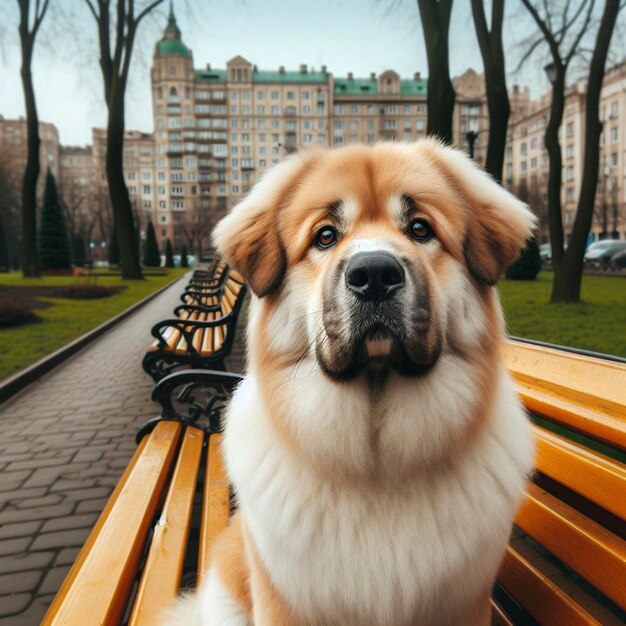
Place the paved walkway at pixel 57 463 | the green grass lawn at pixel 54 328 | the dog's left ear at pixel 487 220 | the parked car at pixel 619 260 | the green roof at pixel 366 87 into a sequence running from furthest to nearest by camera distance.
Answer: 1. the green roof at pixel 366 87
2. the parked car at pixel 619 260
3. the green grass lawn at pixel 54 328
4. the paved walkway at pixel 57 463
5. the dog's left ear at pixel 487 220

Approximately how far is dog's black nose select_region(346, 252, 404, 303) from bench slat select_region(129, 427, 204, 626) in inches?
52.3

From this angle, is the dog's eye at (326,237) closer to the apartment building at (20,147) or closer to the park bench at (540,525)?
the park bench at (540,525)

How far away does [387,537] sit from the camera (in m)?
1.67

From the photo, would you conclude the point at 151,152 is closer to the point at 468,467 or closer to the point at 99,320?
the point at 99,320

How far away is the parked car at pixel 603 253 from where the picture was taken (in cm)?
3425

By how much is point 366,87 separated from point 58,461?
114186 millimetres

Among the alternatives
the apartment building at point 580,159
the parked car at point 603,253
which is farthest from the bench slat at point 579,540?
the apartment building at point 580,159

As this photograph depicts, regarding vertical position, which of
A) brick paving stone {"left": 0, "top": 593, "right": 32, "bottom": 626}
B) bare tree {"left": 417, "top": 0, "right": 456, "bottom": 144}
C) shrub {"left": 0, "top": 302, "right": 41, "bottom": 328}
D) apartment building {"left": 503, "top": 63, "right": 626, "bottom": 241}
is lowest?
brick paving stone {"left": 0, "top": 593, "right": 32, "bottom": 626}

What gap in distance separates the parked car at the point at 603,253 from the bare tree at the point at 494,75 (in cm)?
2616

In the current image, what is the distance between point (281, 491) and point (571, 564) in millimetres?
943

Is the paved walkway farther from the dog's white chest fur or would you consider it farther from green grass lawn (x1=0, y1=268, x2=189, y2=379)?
the dog's white chest fur

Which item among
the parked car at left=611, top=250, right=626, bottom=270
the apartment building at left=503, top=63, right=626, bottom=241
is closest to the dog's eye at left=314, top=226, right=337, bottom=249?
the parked car at left=611, top=250, right=626, bottom=270

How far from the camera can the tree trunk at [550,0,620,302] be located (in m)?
11.5

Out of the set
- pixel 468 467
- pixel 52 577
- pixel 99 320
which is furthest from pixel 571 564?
pixel 99 320
